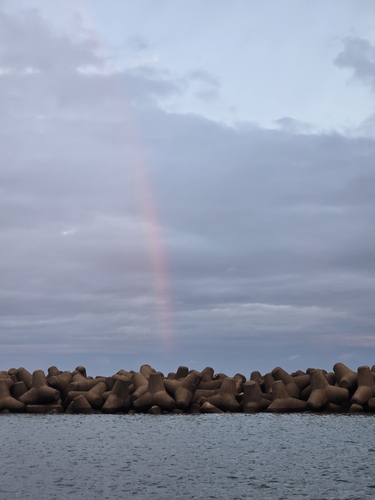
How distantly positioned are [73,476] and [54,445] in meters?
7.80

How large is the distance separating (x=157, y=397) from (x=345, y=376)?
1009cm

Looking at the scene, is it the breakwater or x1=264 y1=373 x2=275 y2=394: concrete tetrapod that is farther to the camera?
x1=264 y1=373 x2=275 y2=394: concrete tetrapod

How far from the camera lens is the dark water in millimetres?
17734

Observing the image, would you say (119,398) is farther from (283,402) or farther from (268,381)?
(268,381)

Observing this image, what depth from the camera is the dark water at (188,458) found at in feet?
58.2

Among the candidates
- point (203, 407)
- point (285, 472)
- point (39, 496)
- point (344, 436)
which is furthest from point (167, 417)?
point (39, 496)

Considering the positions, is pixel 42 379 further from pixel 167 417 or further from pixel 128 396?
pixel 167 417

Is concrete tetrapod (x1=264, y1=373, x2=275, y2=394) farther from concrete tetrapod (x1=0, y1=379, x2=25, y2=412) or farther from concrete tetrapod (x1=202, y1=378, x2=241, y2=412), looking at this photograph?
concrete tetrapod (x1=0, y1=379, x2=25, y2=412)

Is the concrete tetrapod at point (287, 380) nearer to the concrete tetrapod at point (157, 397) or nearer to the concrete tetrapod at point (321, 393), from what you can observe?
the concrete tetrapod at point (321, 393)

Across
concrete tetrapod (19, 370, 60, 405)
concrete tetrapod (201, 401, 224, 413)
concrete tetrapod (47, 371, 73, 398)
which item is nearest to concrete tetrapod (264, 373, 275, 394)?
concrete tetrapod (201, 401, 224, 413)

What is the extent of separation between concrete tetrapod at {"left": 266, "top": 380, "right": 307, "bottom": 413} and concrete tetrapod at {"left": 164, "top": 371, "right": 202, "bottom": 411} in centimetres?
413

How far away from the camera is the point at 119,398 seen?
35.6 metres

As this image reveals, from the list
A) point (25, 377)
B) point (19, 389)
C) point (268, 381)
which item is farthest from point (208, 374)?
point (19, 389)

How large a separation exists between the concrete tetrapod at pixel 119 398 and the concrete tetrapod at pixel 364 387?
11.8m
